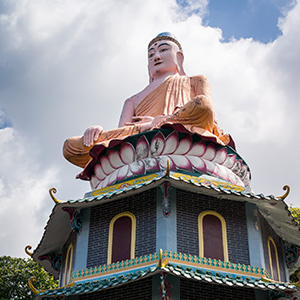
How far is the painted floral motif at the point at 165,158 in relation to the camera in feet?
45.4

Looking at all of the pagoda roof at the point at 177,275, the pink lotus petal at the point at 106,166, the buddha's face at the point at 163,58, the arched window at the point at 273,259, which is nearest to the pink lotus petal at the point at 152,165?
the pink lotus petal at the point at 106,166

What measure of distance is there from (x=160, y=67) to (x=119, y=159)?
14.9ft

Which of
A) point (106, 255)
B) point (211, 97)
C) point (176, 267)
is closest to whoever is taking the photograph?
point (176, 267)

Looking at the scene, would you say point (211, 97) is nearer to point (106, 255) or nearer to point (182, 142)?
point (182, 142)

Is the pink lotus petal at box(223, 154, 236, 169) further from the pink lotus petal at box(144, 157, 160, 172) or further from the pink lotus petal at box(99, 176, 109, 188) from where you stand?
the pink lotus petal at box(99, 176, 109, 188)

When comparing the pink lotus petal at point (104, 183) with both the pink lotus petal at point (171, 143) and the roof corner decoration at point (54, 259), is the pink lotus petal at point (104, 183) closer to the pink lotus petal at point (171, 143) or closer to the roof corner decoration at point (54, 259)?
the pink lotus petal at point (171, 143)

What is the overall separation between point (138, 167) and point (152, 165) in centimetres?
37

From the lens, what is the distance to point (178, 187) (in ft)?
42.0

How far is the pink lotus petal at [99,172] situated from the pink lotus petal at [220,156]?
2.97 meters

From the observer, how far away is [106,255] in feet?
41.6

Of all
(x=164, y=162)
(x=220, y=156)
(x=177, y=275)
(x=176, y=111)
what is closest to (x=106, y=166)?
(x=164, y=162)

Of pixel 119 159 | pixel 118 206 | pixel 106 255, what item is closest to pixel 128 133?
pixel 119 159

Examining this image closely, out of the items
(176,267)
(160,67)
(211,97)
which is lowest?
(176,267)

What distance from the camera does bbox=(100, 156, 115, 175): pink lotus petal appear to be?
1455 centimetres
